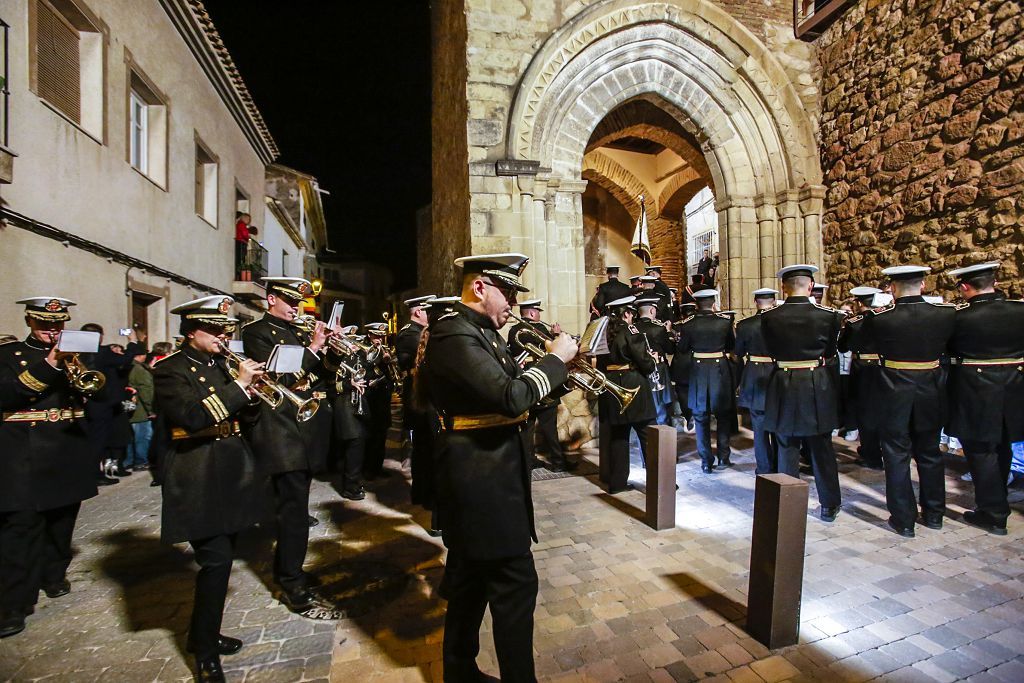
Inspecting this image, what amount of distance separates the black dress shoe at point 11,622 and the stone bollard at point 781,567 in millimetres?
4634

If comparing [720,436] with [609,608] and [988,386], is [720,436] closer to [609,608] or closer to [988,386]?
[988,386]

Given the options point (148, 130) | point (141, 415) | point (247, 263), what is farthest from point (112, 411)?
point (247, 263)

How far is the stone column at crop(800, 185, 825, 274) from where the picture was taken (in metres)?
9.11

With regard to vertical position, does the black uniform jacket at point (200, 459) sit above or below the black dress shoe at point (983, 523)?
above

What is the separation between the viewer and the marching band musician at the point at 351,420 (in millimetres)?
5938

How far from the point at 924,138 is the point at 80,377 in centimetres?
1058

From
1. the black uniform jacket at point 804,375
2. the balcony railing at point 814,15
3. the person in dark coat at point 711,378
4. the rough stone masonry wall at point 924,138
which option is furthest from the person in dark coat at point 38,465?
the balcony railing at point 814,15

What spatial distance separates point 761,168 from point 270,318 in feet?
30.0

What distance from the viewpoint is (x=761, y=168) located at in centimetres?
941

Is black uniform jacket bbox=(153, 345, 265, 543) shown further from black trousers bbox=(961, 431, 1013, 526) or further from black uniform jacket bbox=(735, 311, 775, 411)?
black trousers bbox=(961, 431, 1013, 526)

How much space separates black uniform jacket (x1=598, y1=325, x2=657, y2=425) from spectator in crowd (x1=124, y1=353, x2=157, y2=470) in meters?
6.76

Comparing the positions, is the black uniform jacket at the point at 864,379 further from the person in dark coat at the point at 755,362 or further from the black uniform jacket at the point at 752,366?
the black uniform jacket at the point at 752,366

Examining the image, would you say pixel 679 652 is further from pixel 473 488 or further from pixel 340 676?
pixel 340 676

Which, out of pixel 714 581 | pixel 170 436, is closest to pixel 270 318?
pixel 170 436
